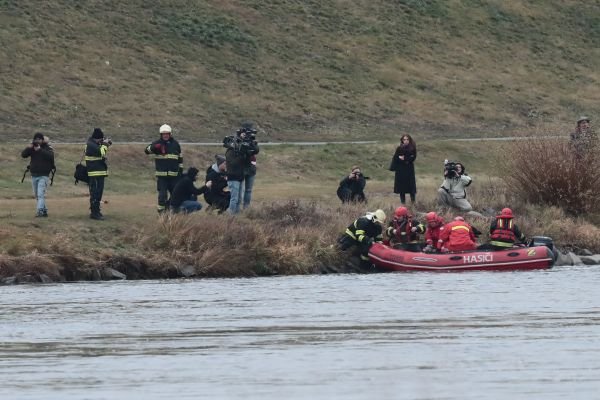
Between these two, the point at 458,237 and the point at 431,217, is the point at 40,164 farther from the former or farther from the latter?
the point at 458,237

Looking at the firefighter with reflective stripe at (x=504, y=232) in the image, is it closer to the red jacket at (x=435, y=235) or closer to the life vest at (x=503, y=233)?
the life vest at (x=503, y=233)

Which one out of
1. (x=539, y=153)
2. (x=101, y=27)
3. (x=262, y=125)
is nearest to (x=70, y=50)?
(x=101, y=27)

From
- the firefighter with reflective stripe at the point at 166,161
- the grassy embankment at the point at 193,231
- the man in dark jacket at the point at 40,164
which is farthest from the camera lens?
the firefighter with reflective stripe at the point at 166,161

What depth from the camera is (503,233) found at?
33.5 meters

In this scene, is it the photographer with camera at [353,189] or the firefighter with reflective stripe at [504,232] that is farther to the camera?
the photographer with camera at [353,189]

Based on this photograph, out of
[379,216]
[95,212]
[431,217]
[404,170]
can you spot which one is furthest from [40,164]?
[404,170]

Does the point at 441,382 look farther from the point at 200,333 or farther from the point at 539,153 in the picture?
the point at 539,153

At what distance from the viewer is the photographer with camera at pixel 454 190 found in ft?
122

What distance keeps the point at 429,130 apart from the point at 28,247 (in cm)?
3420

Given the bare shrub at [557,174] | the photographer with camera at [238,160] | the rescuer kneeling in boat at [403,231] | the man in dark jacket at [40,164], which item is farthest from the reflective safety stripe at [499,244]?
the man in dark jacket at [40,164]

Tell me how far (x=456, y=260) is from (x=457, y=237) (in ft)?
1.66

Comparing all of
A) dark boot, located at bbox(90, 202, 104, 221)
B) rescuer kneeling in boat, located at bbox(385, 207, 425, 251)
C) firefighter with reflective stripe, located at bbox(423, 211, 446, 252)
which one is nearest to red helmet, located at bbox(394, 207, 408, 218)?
rescuer kneeling in boat, located at bbox(385, 207, 425, 251)

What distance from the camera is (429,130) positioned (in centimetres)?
6269

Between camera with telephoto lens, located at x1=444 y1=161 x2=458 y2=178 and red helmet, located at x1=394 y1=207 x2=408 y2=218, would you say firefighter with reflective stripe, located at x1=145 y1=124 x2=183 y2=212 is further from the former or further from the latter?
camera with telephoto lens, located at x1=444 y1=161 x2=458 y2=178
